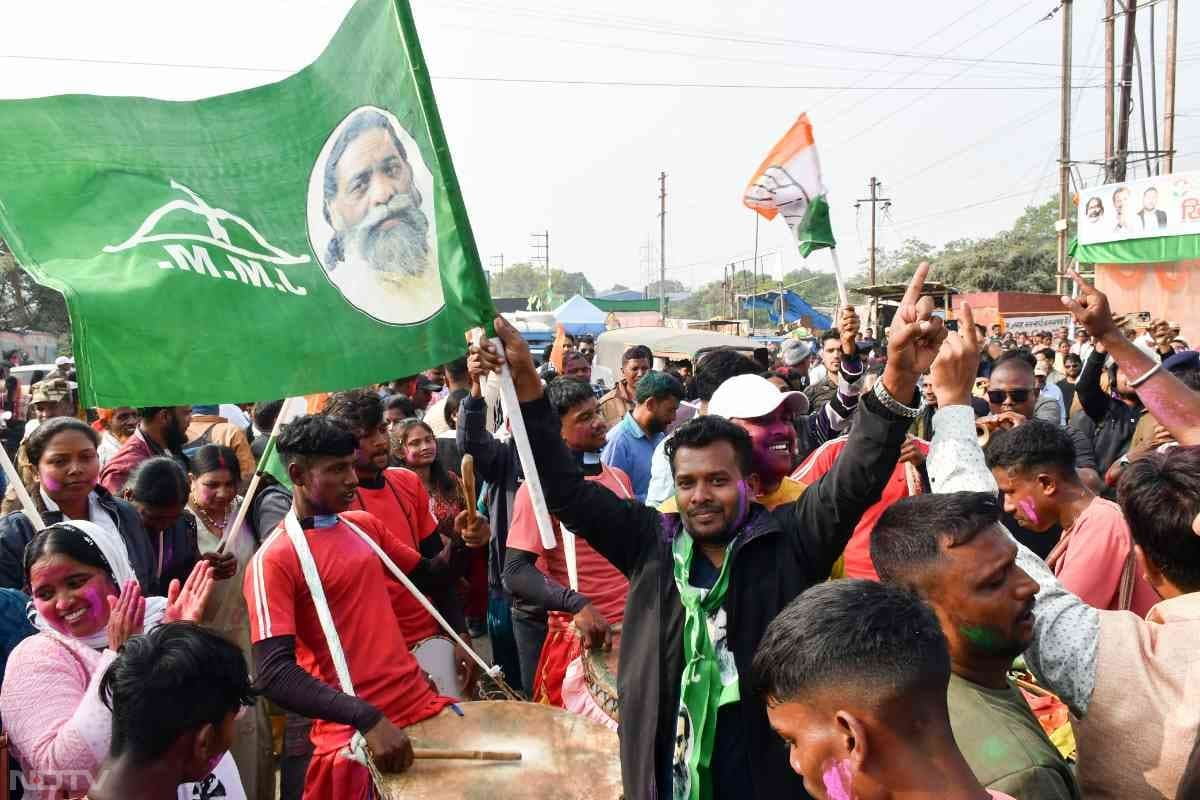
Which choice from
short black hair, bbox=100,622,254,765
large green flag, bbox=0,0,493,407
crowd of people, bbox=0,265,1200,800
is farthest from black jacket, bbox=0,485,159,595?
short black hair, bbox=100,622,254,765

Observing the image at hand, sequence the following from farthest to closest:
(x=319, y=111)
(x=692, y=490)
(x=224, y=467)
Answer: (x=224, y=467), (x=319, y=111), (x=692, y=490)

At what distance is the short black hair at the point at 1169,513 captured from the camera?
2240 millimetres

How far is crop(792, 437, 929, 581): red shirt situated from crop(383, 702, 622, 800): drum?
4.46 feet

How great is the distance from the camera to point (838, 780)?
63.2 inches

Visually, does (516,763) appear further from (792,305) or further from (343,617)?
(792,305)

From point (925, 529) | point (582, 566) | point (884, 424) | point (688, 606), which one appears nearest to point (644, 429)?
point (582, 566)

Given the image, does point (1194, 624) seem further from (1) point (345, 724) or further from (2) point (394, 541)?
(2) point (394, 541)

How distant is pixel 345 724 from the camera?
10.6 ft

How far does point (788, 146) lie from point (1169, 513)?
5.06 meters

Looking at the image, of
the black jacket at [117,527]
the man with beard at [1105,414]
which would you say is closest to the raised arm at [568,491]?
the black jacket at [117,527]

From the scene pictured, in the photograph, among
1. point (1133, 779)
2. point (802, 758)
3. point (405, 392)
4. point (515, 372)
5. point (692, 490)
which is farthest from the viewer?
point (405, 392)

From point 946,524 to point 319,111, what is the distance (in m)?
2.32

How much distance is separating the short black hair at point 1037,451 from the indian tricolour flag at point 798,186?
3305 mm

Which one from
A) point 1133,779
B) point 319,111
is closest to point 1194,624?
point 1133,779
